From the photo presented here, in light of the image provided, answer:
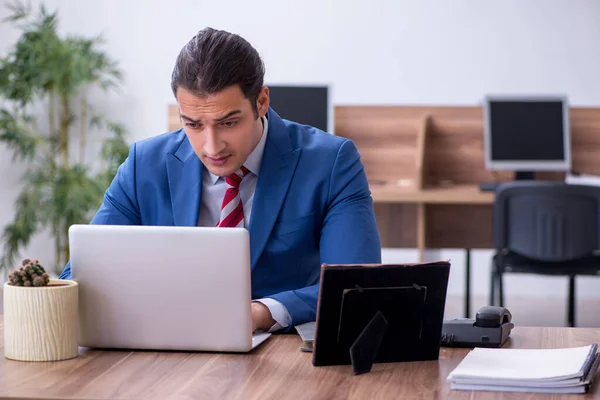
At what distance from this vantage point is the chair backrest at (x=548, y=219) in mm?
3998

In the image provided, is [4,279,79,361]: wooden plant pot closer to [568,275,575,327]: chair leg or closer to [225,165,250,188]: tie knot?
[225,165,250,188]: tie knot

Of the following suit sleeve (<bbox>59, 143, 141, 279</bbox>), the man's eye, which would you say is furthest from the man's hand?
suit sleeve (<bbox>59, 143, 141, 279</bbox>)

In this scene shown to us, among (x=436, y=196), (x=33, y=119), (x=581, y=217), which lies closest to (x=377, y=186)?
(x=436, y=196)

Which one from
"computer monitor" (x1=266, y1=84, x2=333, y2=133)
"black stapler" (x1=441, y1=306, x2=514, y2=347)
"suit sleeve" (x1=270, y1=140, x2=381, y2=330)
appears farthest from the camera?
"computer monitor" (x1=266, y1=84, x2=333, y2=133)

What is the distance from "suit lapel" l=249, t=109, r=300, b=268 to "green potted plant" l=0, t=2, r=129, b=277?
12.3 ft

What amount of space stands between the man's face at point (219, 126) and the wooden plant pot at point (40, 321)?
44 cm

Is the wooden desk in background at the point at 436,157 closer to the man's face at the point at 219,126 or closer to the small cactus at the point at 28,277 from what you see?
the man's face at the point at 219,126

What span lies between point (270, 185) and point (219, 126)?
22cm

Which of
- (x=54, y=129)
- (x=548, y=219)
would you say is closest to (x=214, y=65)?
(x=548, y=219)

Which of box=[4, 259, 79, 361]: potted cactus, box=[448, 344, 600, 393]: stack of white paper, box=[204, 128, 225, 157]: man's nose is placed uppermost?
box=[204, 128, 225, 157]: man's nose

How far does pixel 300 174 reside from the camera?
6.38ft

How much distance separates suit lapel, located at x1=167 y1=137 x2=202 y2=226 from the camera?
1913 millimetres

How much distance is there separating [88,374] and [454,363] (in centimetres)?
57

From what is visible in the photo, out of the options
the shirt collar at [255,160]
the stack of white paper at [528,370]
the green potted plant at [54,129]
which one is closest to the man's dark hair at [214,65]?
the shirt collar at [255,160]
